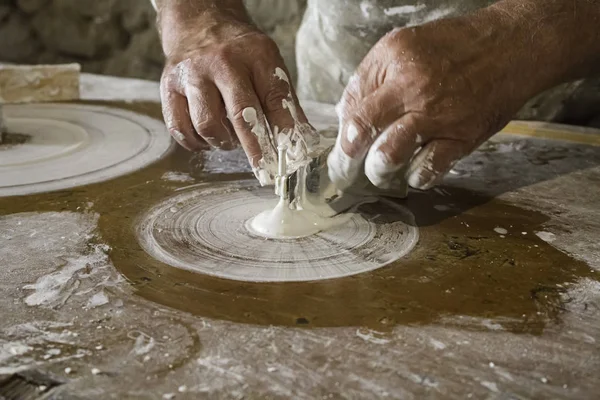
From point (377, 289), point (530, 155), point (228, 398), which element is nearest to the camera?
point (228, 398)

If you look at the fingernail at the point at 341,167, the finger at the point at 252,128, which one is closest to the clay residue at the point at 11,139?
the finger at the point at 252,128

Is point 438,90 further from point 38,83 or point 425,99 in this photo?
point 38,83

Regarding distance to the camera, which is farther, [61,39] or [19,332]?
[61,39]

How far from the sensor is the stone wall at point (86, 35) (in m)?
2.92

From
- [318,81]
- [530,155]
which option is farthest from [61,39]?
[530,155]

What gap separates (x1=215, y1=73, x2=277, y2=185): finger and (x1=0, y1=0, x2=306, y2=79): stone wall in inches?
74.5

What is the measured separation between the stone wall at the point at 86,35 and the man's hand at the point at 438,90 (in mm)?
2093

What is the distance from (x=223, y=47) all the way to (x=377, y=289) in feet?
1.99

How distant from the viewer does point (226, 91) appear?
1187 mm

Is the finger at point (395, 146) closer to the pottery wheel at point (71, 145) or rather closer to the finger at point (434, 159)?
the finger at point (434, 159)

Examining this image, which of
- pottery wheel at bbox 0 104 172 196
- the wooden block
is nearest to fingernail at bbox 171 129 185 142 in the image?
pottery wheel at bbox 0 104 172 196

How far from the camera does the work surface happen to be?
710 mm

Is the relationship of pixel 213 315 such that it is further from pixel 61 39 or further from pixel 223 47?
pixel 61 39

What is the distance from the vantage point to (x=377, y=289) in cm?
90
